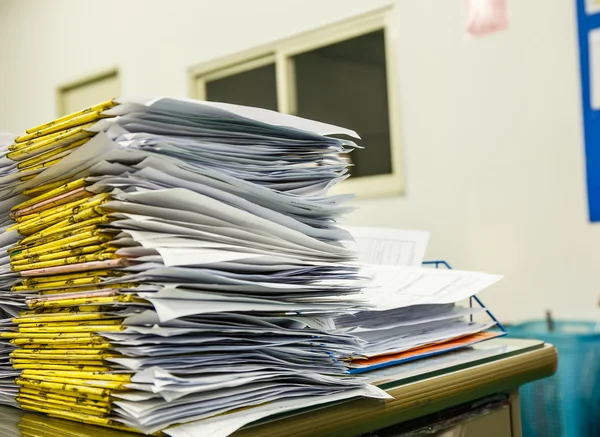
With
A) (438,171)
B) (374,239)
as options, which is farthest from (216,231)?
(438,171)

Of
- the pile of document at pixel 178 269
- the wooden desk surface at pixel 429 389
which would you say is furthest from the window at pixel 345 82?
the pile of document at pixel 178 269

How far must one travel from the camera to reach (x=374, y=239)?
0.90 meters

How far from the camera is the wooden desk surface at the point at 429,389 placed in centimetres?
52

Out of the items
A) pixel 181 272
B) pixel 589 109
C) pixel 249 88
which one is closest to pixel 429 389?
pixel 181 272

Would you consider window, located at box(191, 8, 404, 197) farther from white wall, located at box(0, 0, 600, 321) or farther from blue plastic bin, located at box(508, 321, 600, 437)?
blue plastic bin, located at box(508, 321, 600, 437)

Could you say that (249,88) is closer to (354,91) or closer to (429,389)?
(354,91)

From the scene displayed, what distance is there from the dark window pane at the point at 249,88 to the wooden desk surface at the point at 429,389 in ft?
9.93

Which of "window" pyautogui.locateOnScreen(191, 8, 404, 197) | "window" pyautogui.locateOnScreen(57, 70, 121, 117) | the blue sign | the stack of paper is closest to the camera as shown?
the stack of paper

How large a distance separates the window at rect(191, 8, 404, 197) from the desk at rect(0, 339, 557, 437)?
7.65ft

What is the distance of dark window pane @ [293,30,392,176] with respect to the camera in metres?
3.17

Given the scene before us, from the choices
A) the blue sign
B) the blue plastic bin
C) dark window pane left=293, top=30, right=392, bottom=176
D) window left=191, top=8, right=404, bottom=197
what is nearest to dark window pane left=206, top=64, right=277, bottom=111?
window left=191, top=8, right=404, bottom=197

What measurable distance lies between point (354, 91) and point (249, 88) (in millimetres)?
730

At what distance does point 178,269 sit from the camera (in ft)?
1.57

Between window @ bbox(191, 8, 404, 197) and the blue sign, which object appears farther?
window @ bbox(191, 8, 404, 197)
